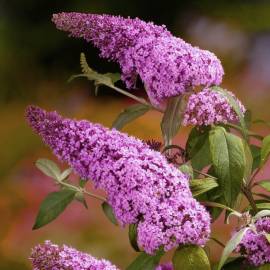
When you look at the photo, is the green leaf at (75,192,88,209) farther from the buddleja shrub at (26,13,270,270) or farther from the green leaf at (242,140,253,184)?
the green leaf at (242,140,253,184)

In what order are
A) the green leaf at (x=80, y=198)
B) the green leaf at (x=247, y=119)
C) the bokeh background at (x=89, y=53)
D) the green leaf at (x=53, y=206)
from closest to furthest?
the green leaf at (x=247, y=119), the green leaf at (x=53, y=206), the green leaf at (x=80, y=198), the bokeh background at (x=89, y=53)

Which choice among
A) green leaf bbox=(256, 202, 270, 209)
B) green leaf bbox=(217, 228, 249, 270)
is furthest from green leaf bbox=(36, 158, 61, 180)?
green leaf bbox=(217, 228, 249, 270)

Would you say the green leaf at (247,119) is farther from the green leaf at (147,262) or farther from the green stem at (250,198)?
the green leaf at (147,262)

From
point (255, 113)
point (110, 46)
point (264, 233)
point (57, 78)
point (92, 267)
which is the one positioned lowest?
point (57, 78)

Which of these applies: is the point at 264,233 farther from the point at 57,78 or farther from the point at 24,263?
the point at 57,78

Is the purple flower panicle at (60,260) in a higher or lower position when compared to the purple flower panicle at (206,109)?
lower

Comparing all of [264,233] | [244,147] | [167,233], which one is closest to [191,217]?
[167,233]

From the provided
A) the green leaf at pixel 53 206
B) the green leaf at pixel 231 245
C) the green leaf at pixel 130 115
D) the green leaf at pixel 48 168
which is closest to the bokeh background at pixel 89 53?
the green leaf at pixel 48 168
